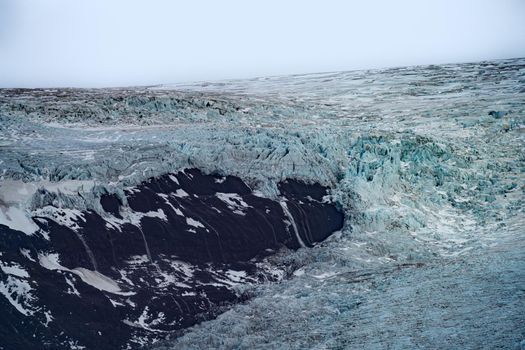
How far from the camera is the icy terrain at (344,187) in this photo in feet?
26.3

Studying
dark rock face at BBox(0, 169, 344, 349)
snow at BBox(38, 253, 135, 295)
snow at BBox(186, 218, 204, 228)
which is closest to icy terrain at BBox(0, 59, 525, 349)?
dark rock face at BBox(0, 169, 344, 349)

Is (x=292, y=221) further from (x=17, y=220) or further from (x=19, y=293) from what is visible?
(x=19, y=293)

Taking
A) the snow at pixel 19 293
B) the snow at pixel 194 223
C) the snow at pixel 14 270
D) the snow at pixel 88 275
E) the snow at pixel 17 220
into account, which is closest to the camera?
the snow at pixel 19 293

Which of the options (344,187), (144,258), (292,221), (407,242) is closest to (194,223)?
(144,258)

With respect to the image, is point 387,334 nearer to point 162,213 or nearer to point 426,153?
point 162,213

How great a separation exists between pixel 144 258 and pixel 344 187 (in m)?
5.92

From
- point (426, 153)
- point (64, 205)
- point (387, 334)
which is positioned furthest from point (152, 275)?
point (426, 153)

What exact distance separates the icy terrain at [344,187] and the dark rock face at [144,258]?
31cm

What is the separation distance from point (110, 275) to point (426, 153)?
33.2ft

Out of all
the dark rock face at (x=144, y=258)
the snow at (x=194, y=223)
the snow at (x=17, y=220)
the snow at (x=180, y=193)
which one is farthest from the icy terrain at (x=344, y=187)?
the snow at (x=194, y=223)

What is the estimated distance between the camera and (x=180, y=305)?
8680mm

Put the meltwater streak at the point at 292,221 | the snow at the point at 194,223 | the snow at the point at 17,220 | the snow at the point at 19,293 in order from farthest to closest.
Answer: the meltwater streak at the point at 292,221, the snow at the point at 194,223, the snow at the point at 17,220, the snow at the point at 19,293

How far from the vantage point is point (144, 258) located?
→ 9.41m

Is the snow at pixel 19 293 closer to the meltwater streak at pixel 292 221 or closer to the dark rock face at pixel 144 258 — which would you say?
the dark rock face at pixel 144 258
